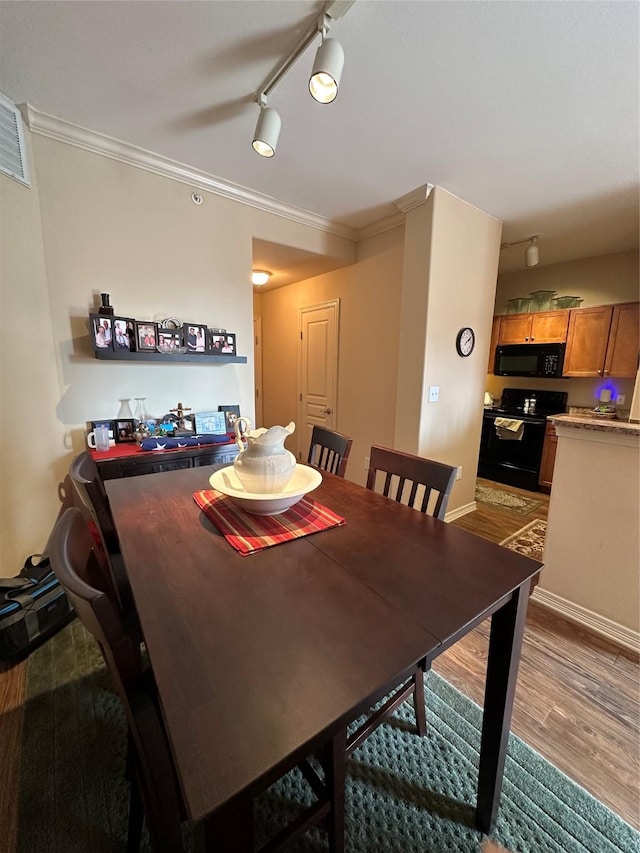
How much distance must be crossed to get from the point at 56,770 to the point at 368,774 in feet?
3.56

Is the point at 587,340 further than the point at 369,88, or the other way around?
the point at 587,340

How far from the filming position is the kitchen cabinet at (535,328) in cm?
406

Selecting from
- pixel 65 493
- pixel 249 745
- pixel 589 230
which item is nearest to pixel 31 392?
pixel 65 493

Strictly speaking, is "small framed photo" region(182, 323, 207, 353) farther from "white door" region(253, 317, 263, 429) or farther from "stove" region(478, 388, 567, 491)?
"stove" region(478, 388, 567, 491)

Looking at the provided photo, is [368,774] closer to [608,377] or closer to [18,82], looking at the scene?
[18,82]

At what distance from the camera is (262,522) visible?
1.16 meters

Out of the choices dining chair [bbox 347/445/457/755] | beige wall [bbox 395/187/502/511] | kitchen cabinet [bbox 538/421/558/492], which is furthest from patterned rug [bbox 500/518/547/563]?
dining chair [bbox 347/445/457/755]

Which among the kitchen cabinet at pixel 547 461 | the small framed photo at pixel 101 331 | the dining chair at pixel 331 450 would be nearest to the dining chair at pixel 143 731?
the dining chair at pixel 331 450

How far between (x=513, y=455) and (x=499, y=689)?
3813mm

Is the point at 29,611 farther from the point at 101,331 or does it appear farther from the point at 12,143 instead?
the point at 12,143

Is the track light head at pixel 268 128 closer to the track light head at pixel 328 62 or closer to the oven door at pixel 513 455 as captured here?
the track light head at pixel 328 62

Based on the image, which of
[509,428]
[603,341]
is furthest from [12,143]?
[603,341]

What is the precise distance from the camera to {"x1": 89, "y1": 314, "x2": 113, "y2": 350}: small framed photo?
6.89 ft

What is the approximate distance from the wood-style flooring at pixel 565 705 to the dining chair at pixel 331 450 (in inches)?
42.5
